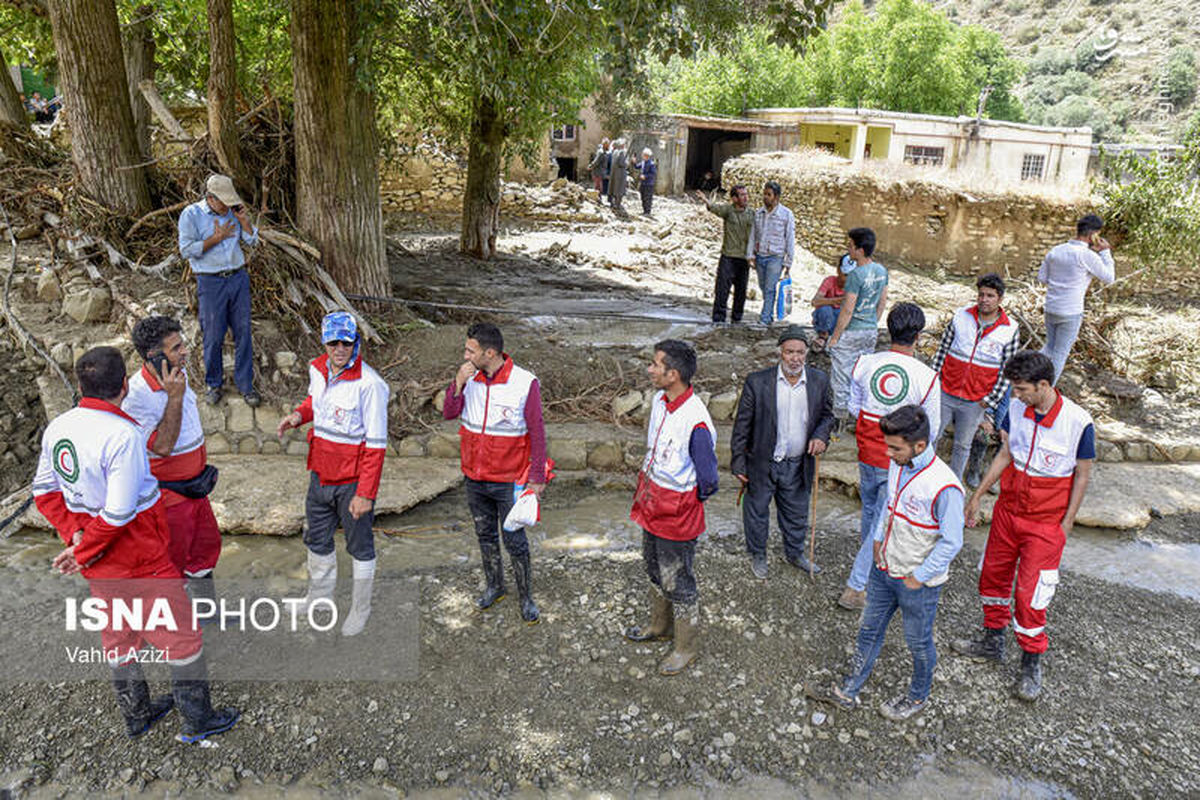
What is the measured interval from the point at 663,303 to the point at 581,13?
5141mm

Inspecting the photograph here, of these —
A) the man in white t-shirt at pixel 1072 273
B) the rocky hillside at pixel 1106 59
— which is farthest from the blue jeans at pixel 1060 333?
the rocky hillside at pixel 1106 59

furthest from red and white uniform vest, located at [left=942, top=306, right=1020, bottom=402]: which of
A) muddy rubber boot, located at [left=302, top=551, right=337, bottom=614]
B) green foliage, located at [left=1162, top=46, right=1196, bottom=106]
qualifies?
green foliage, located at [left=1162, top=46, right=1196, bottom=106]

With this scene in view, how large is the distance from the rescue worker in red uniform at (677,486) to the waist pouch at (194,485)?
221cm

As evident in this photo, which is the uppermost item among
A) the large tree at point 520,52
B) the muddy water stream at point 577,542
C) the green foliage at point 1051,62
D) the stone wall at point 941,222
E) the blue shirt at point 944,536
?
the green foliage at point 1051,62

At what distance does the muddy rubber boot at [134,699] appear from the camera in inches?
135

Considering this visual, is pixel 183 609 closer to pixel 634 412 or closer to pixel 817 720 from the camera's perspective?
pixel 817 720

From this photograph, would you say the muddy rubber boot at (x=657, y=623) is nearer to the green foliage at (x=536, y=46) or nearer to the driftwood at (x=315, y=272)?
the green foliage at (x=536, y=46)

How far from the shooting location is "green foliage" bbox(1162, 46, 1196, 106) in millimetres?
42344

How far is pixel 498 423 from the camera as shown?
420 cm

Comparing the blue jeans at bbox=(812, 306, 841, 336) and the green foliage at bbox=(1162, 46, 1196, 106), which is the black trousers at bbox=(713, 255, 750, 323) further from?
the green foliage at bbox=(1162, 46, 1196, 106)

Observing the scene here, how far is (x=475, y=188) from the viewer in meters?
12.4

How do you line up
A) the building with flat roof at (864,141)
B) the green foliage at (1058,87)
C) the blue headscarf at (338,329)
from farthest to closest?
1. the green foliage at (1058,87)
2. the building with flat roof at (864,141)
3. the blue headscarf at (338,329)

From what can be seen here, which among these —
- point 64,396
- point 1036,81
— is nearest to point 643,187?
point 64,396

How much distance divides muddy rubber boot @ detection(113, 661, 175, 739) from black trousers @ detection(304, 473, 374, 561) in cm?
101
